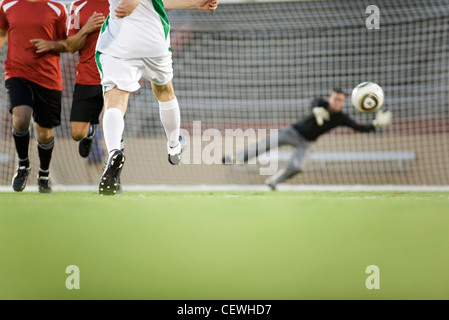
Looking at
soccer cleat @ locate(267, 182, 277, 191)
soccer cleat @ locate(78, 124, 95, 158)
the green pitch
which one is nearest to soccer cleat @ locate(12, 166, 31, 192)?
soccer cleat @ locate(78, 124, 95, 158)

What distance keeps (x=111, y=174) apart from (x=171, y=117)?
870mm

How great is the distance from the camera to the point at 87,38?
195 inches

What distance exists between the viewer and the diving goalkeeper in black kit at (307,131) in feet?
25.6

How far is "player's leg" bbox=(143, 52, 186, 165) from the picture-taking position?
12.6 ft

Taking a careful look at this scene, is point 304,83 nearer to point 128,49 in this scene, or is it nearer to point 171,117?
point 171,117

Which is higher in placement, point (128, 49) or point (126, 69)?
point (128, 49)

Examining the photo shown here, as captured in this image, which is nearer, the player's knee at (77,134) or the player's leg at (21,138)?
the player's leg at (21,138)

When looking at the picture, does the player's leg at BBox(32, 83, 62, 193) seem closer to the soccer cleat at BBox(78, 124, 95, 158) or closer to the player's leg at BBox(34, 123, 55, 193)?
the player's leg at BBox(34, 123, 55, 193)

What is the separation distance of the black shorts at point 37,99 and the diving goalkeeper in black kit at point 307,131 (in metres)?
2.71

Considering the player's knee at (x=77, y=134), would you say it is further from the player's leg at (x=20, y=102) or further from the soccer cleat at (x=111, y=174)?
the soccer cleat at (x=111, y=174)

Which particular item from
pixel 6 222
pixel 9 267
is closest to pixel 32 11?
pixel 6 222

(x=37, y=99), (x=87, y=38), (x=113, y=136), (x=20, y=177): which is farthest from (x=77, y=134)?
(x=113, y=136)

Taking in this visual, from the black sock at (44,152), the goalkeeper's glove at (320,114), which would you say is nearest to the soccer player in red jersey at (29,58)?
the black sock at (44,152)

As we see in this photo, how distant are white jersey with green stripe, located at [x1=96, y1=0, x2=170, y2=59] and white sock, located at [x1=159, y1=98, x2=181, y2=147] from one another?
443 millimetres
